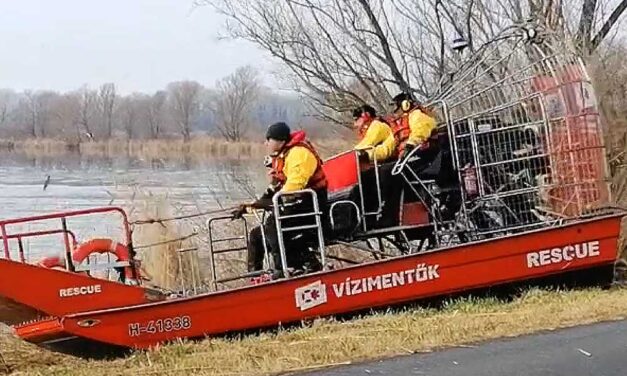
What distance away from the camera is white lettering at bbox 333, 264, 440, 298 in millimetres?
10094

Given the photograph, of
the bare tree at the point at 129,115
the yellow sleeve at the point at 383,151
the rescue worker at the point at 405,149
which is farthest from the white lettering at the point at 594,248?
the bare tree at the point at 129,115

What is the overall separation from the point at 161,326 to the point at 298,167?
80.5 inches

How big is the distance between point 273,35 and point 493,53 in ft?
21.1

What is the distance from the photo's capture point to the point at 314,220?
10320 millimetres


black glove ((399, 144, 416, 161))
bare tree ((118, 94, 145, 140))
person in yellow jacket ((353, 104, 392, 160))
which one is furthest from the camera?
bare tree ((118, 94, 145, 140))

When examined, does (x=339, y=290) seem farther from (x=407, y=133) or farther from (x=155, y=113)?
(x=155, y=113)

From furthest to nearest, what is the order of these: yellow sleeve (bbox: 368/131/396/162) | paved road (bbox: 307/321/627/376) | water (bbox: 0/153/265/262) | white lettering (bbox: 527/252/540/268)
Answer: water (bbox: 0/153/265/262) < yellow sleeve (bbox: 368/131/396/162) < white lettering (bbox: 527/252/540/268) < paved road (bbox: 307/321/627/376)

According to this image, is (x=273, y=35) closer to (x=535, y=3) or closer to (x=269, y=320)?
(x=535, y=3)

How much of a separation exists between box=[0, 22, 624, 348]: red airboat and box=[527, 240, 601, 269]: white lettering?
14 mm

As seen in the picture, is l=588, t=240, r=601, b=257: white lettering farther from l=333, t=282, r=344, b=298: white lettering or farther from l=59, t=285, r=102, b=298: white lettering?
l=59, t=285, r=102, b=298: white lettering

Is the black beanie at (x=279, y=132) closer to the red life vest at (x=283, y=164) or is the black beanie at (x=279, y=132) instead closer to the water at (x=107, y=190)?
the red life vest at (x=283, y=164)

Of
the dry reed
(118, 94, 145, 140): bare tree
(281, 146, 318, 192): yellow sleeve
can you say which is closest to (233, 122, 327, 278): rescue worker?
(281, 146, 318, 192): yellow sleeve

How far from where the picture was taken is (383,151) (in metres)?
11.2

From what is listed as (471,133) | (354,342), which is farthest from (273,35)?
(354,342)
